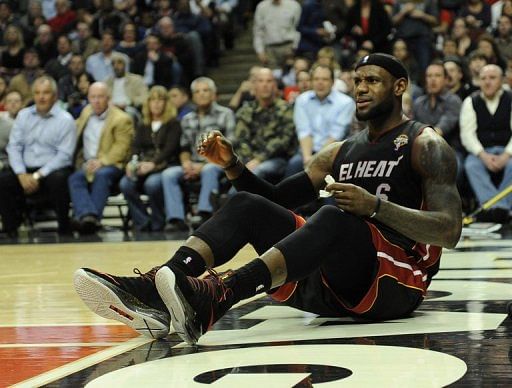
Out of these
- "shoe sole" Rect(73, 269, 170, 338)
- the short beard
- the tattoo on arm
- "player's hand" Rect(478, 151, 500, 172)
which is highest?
the short beard

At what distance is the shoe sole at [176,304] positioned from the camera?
12.0ft

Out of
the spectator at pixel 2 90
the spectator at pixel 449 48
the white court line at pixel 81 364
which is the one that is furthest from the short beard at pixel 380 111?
the spectator at pixel 2 90

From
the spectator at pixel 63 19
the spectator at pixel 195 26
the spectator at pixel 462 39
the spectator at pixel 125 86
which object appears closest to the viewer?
the spectator at pixel 462 39

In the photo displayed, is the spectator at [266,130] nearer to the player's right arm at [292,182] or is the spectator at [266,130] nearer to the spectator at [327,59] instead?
the spectator at [327,59]

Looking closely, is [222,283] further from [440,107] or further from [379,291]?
[440,107]

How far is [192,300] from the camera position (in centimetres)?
368

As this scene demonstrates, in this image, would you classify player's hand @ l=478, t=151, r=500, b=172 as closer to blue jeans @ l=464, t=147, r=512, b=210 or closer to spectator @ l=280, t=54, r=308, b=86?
blue jeans @ l=464, t=147, r=512, b=210

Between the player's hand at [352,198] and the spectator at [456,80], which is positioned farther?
the spectator at [456,80]

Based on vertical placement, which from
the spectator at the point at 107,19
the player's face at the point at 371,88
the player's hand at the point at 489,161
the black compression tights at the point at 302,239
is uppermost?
the spectator at the point at 107,19

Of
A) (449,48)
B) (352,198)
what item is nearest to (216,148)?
(352,198)

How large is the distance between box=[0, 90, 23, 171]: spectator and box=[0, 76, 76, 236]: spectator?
264 millimetres

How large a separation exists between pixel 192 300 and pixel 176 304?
6 cm

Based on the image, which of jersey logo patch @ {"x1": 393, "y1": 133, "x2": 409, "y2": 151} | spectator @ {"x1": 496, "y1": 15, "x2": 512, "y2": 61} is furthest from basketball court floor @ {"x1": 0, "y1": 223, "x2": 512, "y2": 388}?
spectator @ {"x1": 496, "y1": 15, "x2": 512, "y2": 61}

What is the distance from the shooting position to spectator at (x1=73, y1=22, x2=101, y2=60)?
15.2 m
